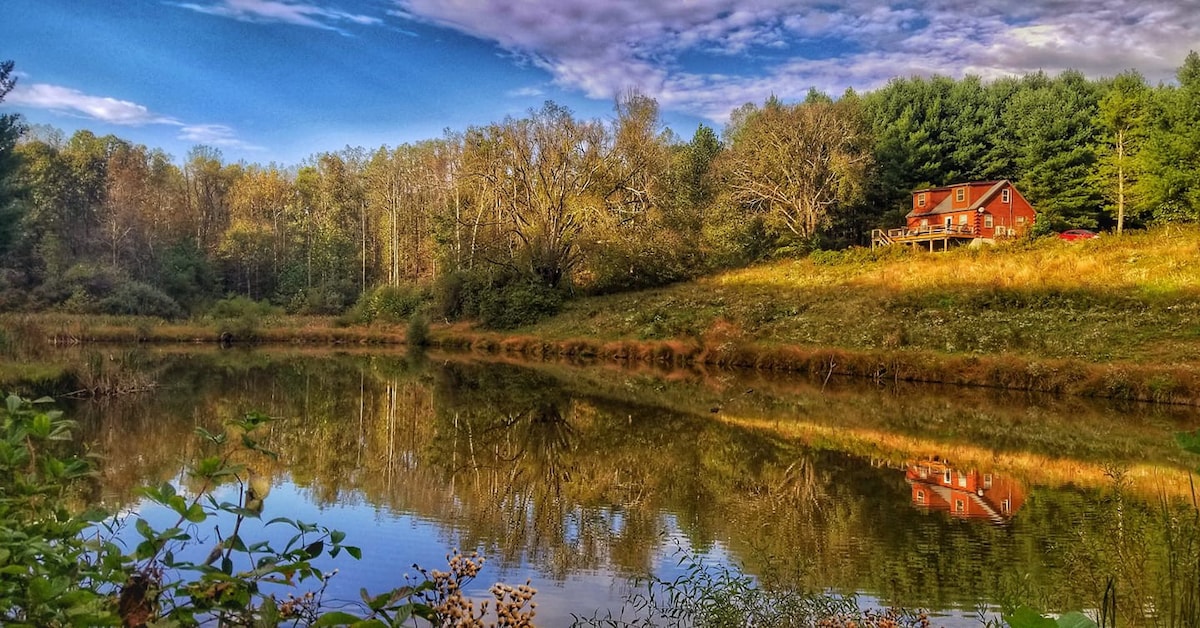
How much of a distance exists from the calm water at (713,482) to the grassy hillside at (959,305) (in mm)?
4858

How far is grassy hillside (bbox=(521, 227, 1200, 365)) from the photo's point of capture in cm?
2188

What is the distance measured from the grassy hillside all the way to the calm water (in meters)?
4.86

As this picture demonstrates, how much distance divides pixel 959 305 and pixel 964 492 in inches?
739

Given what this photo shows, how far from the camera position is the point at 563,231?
40.7m

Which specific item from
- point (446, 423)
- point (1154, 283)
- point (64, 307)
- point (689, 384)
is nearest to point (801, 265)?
point (1154, 283)

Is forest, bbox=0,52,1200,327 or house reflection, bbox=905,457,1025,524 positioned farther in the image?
forest, bbox=0,52,1200,327

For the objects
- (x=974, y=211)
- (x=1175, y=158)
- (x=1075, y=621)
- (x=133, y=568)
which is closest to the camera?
(x=1075, y=621)

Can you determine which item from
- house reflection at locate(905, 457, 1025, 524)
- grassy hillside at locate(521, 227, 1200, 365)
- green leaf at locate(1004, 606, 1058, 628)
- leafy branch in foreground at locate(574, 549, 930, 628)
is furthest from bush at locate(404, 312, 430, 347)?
green leaf at locate(1004, 606, 1058, 628)

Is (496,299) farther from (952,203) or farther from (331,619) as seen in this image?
(331,619)

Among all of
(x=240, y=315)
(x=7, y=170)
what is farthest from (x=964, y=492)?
(x=240, y=315)

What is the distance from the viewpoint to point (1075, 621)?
140 centimetres

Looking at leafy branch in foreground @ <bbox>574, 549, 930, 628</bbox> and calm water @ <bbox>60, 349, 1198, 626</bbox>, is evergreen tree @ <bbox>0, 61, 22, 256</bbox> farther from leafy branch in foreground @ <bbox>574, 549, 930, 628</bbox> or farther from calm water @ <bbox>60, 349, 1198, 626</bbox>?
leafy branch in foreground @ <bbox>574, 549, 930, 628</bbox>

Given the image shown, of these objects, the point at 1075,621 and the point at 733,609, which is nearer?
the point at 1075,621

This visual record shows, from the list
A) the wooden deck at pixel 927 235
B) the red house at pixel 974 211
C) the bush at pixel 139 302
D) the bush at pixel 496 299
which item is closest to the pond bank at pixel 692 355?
the bush at pixel 496 299
